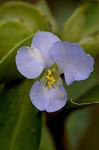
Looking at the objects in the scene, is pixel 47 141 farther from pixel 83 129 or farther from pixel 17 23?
pixel 17 23

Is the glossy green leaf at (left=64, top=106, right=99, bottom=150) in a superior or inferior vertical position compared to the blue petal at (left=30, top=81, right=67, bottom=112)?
inferior

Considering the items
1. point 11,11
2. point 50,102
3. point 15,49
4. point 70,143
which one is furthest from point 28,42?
point 70,143

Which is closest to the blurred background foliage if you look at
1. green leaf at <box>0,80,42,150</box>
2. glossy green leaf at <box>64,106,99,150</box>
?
green leaf at <box>0,80,42,150</box>

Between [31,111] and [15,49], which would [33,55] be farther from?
[31,111]

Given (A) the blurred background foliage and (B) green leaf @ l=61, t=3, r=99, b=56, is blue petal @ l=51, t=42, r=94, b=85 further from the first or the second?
(B) green leaf @ l=61, t=3, r=99, b=56

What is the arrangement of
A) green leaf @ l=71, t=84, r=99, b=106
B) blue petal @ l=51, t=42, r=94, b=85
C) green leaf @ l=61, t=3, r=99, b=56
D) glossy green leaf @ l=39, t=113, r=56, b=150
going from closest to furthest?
blue petal @ l=51, t=42, r=94, b=85 → green leaf @ l=71, t=84, r=99, b=106 → green leaf @ l=61, t=3, r=99, b=56 → glossy green leaf @ l=39, t=113, r=56, b=150

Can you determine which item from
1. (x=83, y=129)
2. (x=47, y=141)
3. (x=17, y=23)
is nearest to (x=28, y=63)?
(x=17, y=23)

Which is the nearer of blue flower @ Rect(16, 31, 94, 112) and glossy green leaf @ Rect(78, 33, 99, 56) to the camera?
blue flower @ Rect(16, 31, 94, 112)
